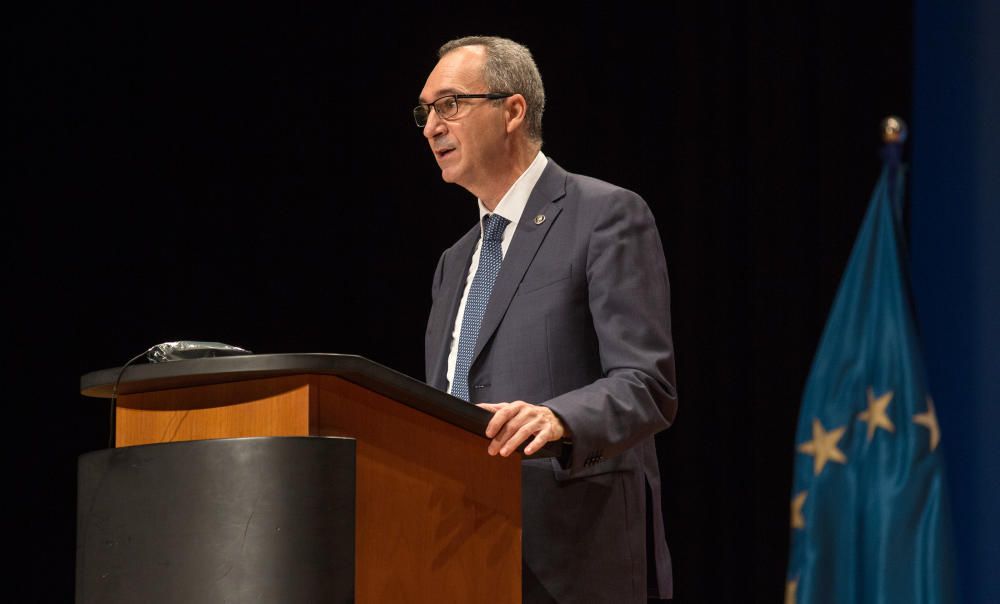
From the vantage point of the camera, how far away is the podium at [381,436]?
1266 mm

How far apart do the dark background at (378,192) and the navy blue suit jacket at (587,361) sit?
4.40 ft

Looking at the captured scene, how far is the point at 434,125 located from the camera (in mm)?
2279

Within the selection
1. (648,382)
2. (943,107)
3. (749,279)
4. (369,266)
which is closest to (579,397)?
(648,382)

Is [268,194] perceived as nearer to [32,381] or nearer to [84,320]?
[84,320]

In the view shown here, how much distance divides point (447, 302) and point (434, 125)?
36cm

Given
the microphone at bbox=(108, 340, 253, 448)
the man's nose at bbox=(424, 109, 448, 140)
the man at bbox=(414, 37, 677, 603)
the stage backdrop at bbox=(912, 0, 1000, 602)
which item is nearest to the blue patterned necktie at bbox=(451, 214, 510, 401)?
the man at bbox=(414, 37, 677, 603)

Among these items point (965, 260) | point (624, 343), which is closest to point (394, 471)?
point (624, 343)

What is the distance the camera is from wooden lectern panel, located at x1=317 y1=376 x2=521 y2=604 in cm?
130

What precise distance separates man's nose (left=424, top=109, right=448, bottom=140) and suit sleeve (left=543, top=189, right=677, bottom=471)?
45 centimetres

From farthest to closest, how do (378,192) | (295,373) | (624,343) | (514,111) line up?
(378,192) → (514,111) → (624,343) → (295,373)

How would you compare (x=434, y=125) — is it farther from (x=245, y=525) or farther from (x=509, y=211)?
(x=245, y=525)

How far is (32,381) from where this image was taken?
140 inches

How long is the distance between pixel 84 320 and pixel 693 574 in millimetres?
2052

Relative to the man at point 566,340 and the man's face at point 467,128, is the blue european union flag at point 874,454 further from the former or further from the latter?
the man's face at point 467,128
